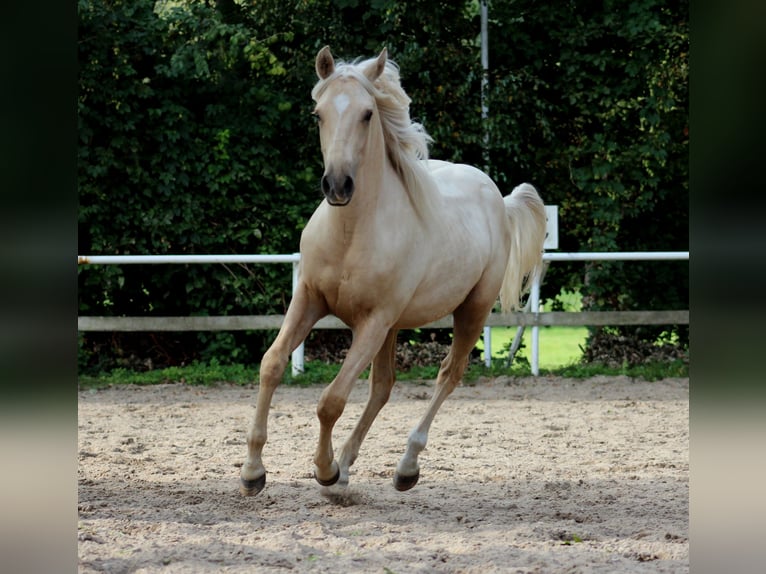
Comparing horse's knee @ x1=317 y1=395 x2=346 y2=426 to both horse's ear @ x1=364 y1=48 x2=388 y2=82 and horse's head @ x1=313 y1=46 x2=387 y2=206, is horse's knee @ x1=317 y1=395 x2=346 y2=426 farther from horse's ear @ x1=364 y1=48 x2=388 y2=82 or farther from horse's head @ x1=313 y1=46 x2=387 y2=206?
horse's ear @ x1=364 y1=48 x2=388 y2=82

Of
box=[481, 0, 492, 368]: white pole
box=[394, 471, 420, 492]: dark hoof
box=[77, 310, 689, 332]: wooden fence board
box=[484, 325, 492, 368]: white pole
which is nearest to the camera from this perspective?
box=[394, 471, 420, 492]: dark hoof

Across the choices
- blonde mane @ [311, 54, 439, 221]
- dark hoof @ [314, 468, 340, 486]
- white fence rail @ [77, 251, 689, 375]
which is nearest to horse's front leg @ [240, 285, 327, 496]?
dark hoof @ [314, 468, 340, 486]

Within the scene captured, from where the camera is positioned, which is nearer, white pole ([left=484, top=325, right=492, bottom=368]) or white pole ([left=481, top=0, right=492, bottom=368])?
white pole ([left=484, top=325, right=492, bottom=368])

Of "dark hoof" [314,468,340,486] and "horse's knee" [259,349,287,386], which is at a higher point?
"horse's knee" [259,349,287,386]

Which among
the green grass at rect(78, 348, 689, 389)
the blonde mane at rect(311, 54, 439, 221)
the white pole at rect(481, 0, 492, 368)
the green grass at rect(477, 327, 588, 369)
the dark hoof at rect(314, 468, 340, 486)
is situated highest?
the white pole at rect(481, 0, 492, 368)

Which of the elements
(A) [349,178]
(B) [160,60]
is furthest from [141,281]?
(A) [349,178]

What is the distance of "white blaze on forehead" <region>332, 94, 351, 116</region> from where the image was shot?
396 centimetres

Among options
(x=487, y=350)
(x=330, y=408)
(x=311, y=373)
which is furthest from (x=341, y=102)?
(x=487, y=350)

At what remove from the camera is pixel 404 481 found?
186 inches

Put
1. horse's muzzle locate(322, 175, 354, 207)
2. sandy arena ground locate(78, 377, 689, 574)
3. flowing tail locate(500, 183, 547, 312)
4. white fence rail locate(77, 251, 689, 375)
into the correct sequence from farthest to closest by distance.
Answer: white fence rail locate(77, 251, 689, 375) < flowing tail locate(500, 183, 547, 312) < horse's muzzle locate(322, 175, 354, 207) < sandy arena ground locate(78, 377, 689, 574)

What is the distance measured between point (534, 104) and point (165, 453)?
21.7ft

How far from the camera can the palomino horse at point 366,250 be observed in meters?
4.05

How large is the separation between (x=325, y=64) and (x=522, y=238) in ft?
8.38
